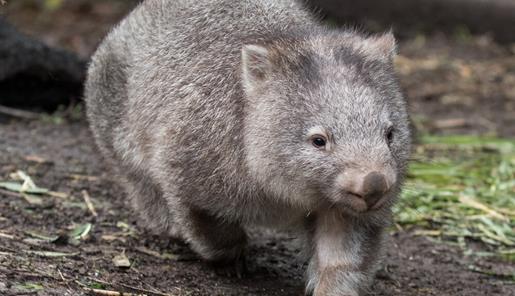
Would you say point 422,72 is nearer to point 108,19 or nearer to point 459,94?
point 459,94

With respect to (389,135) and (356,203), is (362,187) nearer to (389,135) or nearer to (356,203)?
(356,203)

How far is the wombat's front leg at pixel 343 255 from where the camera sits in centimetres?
512

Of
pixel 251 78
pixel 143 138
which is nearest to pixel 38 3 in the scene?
pixel 143 138

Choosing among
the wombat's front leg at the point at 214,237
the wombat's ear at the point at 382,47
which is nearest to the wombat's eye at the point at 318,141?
the wombat's ear at the point at 382,47

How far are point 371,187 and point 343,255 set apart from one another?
0.84 metres

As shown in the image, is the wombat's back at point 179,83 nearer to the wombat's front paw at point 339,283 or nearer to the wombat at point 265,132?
the wombat at point 265,132

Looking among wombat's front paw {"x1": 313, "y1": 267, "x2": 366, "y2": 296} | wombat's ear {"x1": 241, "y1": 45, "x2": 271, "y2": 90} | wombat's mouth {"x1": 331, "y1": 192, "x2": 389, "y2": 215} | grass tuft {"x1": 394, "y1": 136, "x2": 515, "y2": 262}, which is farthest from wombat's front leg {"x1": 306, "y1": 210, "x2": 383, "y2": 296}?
grass tuft {"x1": 394, "y1": 136, "x2": 515, "y2": 262}

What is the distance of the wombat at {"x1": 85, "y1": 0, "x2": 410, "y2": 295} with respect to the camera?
15.5 ft

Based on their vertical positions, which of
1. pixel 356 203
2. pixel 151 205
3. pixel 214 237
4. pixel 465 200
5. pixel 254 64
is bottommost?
pixel 465 200

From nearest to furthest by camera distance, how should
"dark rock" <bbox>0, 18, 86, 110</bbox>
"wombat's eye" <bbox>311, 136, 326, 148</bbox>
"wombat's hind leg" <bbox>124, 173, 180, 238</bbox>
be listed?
1. "wombat's eye" <bbox>311, 136, 326, 148</bbox>
2. "wombat's hind leg" <bbox>124, 173, 180, 238</bbox>
3. "dark rock" <bbox>0, 18, 86, 110</bbox>

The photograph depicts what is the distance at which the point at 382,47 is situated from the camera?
5.30m

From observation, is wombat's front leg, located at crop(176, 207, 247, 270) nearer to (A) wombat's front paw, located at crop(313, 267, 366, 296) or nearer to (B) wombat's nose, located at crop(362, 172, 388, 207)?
(A) wombat's front paw, located at crop(313, 267, 366, 296)

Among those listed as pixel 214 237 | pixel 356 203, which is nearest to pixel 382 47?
pixel 356 203

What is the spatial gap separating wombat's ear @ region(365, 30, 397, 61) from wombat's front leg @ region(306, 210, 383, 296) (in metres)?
0.87
